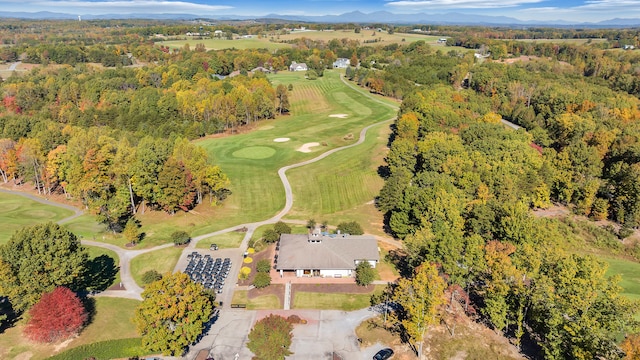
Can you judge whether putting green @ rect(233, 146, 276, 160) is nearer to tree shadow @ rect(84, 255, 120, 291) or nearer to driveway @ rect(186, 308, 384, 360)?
tree shadow @ rect(84, 255, 120, 291)

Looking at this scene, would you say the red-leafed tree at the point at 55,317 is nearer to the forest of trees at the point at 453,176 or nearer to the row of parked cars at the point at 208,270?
the forest of trees at the point at 453,176

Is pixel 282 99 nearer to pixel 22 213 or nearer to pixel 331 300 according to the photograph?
pixel 22 213

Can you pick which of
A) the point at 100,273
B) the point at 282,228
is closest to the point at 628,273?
the point at 282,228

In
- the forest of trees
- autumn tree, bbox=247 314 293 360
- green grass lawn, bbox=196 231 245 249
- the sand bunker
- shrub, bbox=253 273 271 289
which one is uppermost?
the forest of trees

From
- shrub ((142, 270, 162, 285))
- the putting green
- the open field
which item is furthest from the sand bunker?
the open field

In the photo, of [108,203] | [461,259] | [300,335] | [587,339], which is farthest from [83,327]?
[587,339]

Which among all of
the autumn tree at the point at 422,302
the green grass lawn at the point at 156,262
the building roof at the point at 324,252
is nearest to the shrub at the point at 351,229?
the building roof at the point at 324,252

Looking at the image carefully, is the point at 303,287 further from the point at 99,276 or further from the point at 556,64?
the point at 556,64

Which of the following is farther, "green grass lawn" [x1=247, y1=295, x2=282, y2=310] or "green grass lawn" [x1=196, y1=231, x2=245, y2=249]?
"green grass lawn" [x1=196, y1=231, x2=245, y2=249]
